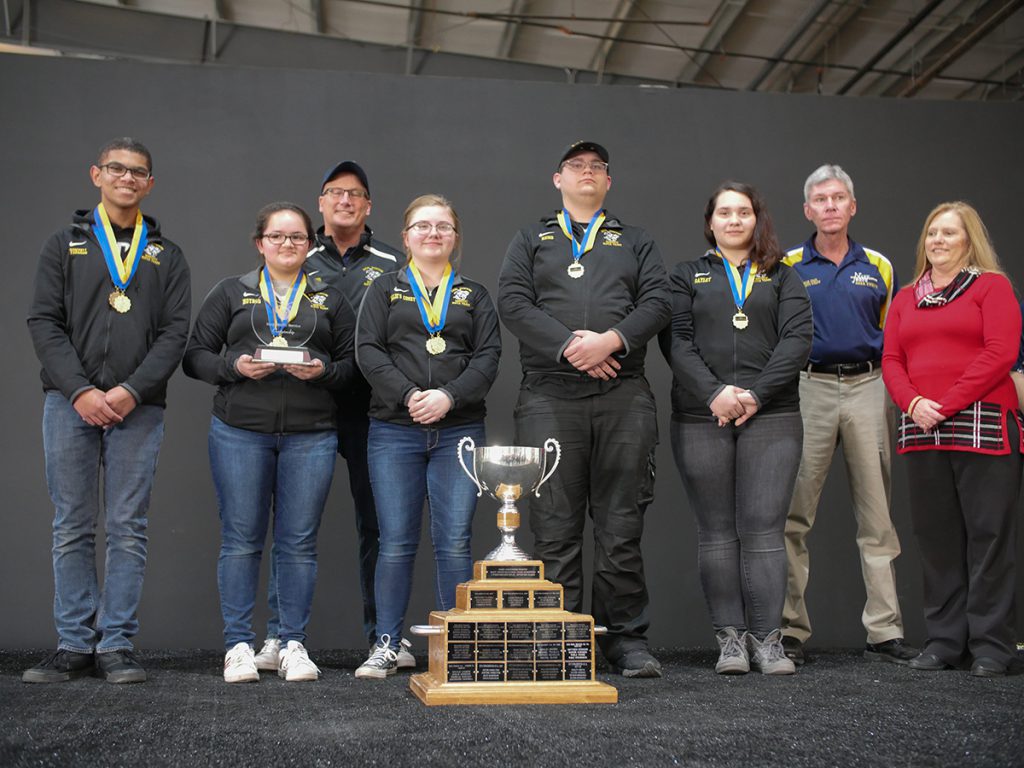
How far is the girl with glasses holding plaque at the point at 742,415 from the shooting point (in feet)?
9.43

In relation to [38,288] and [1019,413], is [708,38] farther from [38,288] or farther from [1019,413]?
[38,288]

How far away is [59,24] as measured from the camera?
6.14 metres

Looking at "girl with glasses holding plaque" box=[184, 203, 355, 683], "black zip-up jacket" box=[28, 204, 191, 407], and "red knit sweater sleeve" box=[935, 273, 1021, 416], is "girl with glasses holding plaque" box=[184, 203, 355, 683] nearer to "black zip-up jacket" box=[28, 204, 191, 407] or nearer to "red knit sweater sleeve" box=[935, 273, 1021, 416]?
"black zip-up jacket" box=[28, 204, 191, 407]

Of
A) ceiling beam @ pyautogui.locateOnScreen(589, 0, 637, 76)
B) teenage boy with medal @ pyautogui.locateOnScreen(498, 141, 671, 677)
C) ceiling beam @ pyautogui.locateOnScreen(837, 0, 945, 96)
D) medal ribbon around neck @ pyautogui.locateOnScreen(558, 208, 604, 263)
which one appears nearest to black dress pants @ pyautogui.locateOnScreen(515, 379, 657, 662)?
teenage boy with medal @ pyautogui.locateOnScreen(498, 141, 671, 677)

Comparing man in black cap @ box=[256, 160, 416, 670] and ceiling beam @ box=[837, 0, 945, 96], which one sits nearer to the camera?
man in black cap @ box=[256, 160, 416, 670]

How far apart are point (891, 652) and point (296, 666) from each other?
1935 mm

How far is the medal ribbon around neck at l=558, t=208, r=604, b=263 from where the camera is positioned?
3.00 metres

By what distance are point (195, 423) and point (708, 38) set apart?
15.6ft

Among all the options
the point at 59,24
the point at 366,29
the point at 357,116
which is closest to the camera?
the point at 357,116

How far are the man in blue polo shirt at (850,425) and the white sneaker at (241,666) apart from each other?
1.71 metres

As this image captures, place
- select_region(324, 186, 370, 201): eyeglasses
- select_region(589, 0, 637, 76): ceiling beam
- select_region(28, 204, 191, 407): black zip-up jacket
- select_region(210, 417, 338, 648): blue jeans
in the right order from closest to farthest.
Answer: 1. select_region(28, 204, 191, 407): black zip-up jacket
2. select_region(210, 417, 338, 648): blue jeans
3. select_region(324, 186, 370, 201): eyeglasses
4. select_region(589, 0, 637, 76): ceiling beam

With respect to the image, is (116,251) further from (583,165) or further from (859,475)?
(859,475)

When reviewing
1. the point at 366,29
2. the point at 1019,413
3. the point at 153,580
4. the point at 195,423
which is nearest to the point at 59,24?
the point at 366,29

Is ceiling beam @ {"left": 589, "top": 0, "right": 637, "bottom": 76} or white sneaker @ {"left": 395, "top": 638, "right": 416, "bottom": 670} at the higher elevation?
ceiling beam @ {"left": 589, "top": 0, "right": 637, "bottom": 76}
